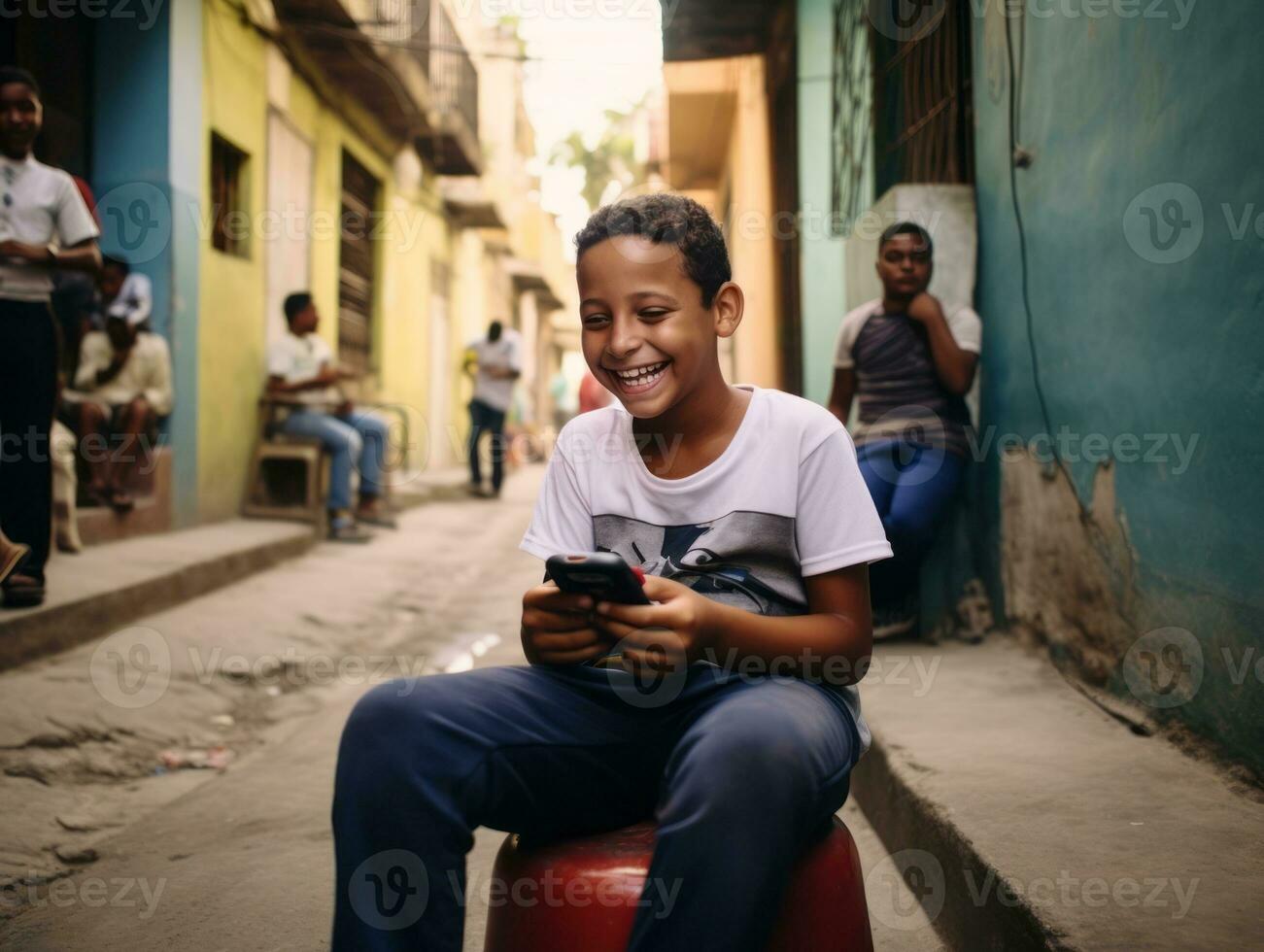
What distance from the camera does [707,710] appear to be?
4.65 ft

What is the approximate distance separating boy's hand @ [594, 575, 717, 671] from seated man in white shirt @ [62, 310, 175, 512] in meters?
5.35

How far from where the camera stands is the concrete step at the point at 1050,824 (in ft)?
5.67

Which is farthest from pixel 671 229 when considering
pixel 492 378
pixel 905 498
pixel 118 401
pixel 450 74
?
pixel 450 74

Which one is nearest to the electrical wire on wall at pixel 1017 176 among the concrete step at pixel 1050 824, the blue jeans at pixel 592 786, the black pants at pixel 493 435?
the concrete step at pixel 1050 824

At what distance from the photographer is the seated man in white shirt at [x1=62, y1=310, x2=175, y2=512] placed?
598 cm

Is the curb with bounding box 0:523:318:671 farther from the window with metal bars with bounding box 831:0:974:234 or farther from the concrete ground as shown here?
the window with metal bars with bounding box 831:0:974:234

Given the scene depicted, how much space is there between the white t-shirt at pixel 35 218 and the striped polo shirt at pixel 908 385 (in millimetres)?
3085

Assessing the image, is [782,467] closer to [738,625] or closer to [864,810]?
[738,625]

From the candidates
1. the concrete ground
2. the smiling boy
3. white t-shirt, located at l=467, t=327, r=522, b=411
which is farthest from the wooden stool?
the smiling boy

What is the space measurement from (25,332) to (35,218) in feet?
1.59

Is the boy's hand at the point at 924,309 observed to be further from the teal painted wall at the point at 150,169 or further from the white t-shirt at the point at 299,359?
the white t-shirt at the point at 299,359

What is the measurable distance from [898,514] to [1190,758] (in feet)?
4.76

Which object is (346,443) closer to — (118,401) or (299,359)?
(299,359)

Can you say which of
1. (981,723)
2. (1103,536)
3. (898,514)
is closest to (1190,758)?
(981,723)
